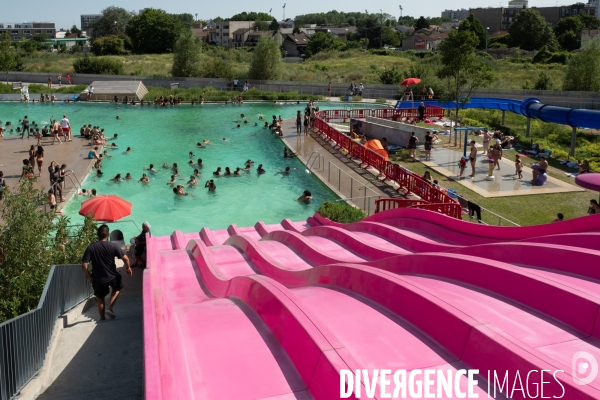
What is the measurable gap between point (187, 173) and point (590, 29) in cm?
11844

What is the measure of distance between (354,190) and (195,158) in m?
10.6

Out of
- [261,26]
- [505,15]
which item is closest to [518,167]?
[505,15]

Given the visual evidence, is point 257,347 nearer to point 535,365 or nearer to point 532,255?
point 535,365

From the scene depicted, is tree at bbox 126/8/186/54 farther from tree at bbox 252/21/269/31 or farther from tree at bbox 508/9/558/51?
tree at bbox 252/21/269/31

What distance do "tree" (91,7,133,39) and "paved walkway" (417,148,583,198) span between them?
148 meters

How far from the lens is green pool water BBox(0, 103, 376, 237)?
2039cm

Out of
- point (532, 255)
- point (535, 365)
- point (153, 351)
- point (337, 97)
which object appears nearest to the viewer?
point (535, 365)

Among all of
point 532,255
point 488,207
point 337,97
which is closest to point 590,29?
point 337,97

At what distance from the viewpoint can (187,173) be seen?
1001 inches

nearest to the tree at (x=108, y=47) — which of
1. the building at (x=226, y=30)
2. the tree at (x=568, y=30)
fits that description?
the building at (x=226, y=30)

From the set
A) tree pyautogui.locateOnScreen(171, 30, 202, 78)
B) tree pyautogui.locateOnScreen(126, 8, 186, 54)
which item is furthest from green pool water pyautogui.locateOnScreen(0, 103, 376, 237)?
tree pyautogui.locateOnScreen(126, 8, 186, 54)

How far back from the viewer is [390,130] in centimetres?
2973

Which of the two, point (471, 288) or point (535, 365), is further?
point (471, 288)

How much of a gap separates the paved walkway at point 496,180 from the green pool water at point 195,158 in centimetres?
526
